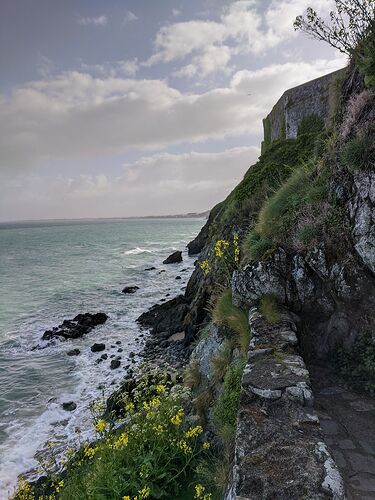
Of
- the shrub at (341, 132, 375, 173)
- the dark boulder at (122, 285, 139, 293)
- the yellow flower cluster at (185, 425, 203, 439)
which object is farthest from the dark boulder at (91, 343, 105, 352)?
the shrub at (341, 132, 375, 173)

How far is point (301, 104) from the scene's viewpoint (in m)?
21.7

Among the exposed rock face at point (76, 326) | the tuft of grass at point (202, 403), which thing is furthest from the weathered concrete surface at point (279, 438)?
the exposed rock face at point (76, 326)

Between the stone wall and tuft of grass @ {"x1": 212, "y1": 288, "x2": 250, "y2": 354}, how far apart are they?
15.4 meters

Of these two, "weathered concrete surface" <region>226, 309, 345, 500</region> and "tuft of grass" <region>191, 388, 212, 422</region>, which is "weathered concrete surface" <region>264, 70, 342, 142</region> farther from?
"weathered concrete surface" <region>226, 309, 345, 500</region>

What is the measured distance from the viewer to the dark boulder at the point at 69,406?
13.1 m

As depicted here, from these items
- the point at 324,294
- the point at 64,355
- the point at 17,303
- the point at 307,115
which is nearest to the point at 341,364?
the point at 324,294

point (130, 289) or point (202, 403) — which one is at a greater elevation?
point (202, 403)

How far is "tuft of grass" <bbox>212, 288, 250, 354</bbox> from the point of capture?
21.5 feet

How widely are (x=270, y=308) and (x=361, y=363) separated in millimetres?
1811

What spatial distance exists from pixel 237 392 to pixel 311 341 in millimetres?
1946

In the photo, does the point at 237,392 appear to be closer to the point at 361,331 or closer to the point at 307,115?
the point at 361,331

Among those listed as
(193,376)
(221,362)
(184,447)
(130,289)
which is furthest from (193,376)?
(130,289)

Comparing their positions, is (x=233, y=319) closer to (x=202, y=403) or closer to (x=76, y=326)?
(x=202, y=403)

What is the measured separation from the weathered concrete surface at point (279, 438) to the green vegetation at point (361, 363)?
1172mm
